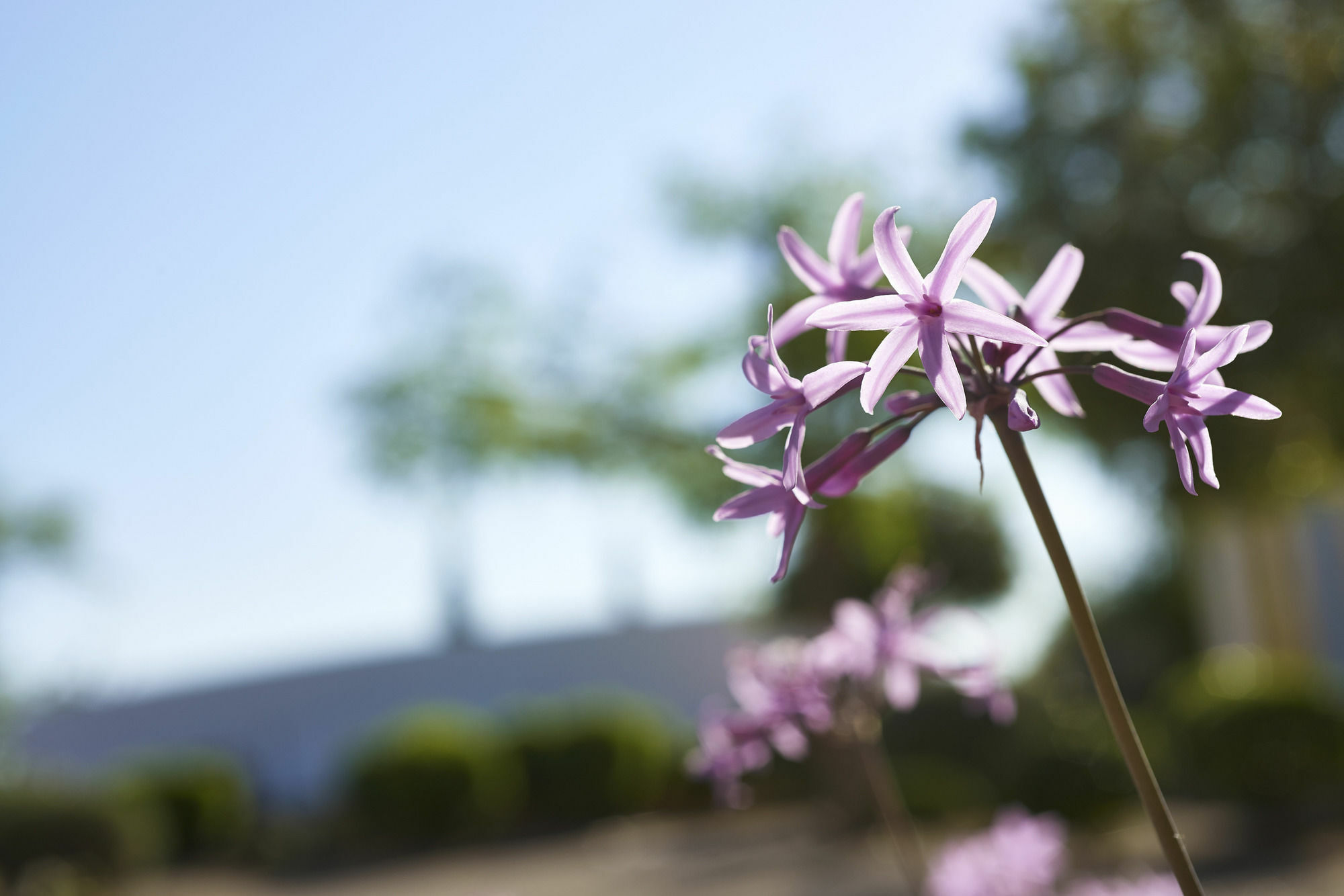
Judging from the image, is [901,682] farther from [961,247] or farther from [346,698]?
[346,698]

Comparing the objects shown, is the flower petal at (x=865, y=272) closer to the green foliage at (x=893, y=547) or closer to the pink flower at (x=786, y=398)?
the pink flower at (x=786, y=398)

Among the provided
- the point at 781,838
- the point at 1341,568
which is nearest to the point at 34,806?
the point at 781,838

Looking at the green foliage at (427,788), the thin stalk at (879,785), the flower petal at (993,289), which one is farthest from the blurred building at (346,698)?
the flower petal at (993,289)

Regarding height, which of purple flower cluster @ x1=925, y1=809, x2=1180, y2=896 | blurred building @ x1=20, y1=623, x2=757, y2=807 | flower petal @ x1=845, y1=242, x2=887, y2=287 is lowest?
purple flower cluster @ x1=925, y1=809, x2=1180, y2=896

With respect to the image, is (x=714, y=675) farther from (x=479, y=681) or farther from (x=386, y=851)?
(x=386, y=851)

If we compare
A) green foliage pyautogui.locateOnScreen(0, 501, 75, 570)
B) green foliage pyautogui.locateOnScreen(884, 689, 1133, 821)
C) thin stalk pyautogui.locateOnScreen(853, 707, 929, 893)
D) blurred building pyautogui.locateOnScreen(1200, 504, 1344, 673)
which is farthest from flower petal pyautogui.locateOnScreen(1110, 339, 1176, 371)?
green foliage pyautogui.locateOnScreen(0, 501, 75, 570)

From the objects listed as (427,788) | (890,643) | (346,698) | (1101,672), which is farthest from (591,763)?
(1101,672)

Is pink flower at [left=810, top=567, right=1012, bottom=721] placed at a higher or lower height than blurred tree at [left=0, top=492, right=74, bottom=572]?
lower

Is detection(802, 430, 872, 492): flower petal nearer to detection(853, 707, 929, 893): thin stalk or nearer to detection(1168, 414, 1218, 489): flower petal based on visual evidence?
detection(1168, 414, 1218, 489): flower petal
